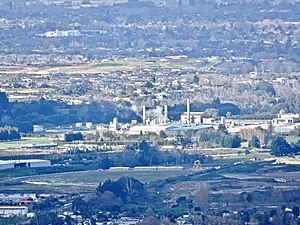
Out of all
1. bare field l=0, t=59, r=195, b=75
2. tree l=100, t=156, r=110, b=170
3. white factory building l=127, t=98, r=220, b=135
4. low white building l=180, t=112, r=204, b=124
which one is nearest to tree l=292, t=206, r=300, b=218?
tree l=100, t=156, r=110, b=170

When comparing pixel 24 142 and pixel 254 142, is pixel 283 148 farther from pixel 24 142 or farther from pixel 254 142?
pixel 24 142

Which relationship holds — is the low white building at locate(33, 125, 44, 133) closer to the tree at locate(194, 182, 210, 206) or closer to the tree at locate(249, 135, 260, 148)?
the tree at locate(249, 135, 260, 148)

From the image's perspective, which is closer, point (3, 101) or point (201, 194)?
point (201, 194)

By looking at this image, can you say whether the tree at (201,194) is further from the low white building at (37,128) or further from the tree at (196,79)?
the tree at (196,79)

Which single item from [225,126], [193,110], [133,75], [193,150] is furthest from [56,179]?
[133,75]

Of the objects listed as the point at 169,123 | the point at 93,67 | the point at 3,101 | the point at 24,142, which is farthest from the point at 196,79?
the point at 24,142

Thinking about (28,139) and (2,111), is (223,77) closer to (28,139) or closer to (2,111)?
(2,111)
